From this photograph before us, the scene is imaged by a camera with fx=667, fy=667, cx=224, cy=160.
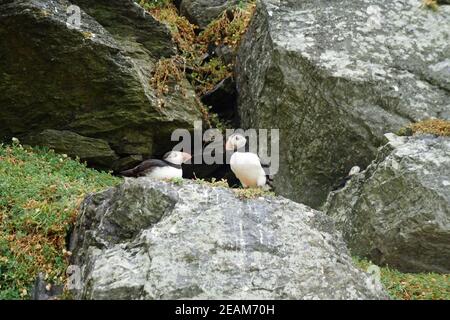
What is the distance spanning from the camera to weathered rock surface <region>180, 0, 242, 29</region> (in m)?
13.0

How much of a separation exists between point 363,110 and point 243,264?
446 centimetres

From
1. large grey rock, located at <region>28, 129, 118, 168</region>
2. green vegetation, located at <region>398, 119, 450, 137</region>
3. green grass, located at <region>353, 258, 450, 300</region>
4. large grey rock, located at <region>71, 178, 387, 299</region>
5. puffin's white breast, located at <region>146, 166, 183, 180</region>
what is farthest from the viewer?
large grey rock, located at <region>28, 129, 118, 168</region>

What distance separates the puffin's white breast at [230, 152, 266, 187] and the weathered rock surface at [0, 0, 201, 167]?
5.86ft

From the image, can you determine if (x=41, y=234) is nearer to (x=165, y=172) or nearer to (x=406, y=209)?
(x=165, y=172)

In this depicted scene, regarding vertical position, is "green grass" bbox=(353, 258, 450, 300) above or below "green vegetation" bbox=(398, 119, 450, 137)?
below

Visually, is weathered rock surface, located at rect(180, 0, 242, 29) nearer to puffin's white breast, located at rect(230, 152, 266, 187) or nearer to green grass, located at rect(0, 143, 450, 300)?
puffin's white breast, located at rect(230, 152, 266, 187)

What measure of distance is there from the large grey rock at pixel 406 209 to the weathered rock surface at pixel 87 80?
11.0 feet

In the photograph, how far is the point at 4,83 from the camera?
972cm

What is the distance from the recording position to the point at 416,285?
727 centimetres

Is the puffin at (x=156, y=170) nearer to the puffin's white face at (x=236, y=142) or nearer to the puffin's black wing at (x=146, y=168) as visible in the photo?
the puffin's black wing at (x=146, y=168)

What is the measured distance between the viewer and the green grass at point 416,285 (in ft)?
23.1

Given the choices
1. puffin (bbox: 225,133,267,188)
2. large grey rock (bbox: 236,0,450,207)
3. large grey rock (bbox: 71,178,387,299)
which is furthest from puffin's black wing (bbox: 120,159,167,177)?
large grey rock (bbox: 236,0,450,207)
